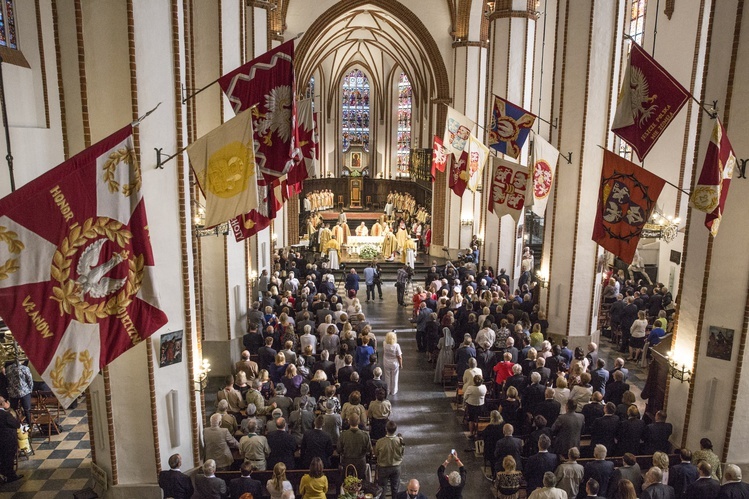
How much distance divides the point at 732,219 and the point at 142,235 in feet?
27.2

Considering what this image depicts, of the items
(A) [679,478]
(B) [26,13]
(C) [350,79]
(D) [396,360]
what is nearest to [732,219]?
(A) [679,478]

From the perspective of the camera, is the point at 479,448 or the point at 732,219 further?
the point at 479,448

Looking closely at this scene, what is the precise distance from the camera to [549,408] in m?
9.66

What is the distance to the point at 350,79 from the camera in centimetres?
4806

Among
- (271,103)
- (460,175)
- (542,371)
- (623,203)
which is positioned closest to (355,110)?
(460,175)

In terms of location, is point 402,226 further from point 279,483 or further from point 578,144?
point 279,483

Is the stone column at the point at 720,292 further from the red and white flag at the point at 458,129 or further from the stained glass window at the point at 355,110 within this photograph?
the stained glass window at the point at 355,110

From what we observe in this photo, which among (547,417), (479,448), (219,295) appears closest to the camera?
(547,417)

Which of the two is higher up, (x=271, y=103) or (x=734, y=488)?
(x=271, y=103)

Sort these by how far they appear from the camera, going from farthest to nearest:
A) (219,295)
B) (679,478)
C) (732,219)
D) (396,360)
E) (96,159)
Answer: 1. (219,295)
2. (396,360)
3. (732,219)
4. (679,478)
5. (96,159)

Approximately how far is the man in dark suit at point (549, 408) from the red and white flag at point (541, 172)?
4.49 meters

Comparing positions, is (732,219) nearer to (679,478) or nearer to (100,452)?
(679,478)

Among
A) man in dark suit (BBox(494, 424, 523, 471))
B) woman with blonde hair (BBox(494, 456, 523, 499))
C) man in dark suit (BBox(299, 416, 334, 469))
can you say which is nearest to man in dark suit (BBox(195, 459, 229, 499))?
man in dark suit (BBox(299, 416, 334, 469))

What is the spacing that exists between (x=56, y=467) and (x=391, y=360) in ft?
21.6
